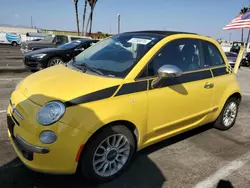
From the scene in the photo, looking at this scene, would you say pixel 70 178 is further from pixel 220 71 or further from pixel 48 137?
pixel 220 71

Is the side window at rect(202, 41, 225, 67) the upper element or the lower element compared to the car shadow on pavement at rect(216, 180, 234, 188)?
upper

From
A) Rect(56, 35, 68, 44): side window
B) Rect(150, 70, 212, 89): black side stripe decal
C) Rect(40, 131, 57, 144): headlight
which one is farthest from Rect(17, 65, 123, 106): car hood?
Rect(56, 35, 68, 44): side window

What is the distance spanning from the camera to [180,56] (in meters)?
3.62

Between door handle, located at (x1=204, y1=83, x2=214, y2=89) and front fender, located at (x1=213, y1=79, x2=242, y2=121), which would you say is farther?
front fender, located at (x1=213, y1=79, x2=242, y2=121)

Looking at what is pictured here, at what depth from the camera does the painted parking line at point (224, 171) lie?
9.96 feet

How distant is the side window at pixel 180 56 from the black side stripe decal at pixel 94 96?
0.51 metres

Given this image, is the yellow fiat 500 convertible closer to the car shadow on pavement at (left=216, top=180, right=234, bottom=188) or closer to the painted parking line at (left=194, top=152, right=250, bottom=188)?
the painted parking line at (left=194, top=152, right=250, bottom=188)

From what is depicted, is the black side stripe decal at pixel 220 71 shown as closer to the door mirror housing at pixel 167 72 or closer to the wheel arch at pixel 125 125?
the door mirror housing at pixel 167 72

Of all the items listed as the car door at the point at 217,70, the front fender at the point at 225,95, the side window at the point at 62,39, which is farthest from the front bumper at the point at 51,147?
the side window at the point at 62,39

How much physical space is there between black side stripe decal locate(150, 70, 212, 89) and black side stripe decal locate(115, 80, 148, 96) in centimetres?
29

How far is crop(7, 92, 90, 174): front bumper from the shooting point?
246cm

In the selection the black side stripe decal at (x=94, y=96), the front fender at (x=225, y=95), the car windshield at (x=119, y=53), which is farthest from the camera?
the front fender at (x=225, y=95)

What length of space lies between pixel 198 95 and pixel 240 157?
3.69 ft

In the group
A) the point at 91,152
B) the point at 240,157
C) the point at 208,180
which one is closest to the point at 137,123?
the point at 91,152
